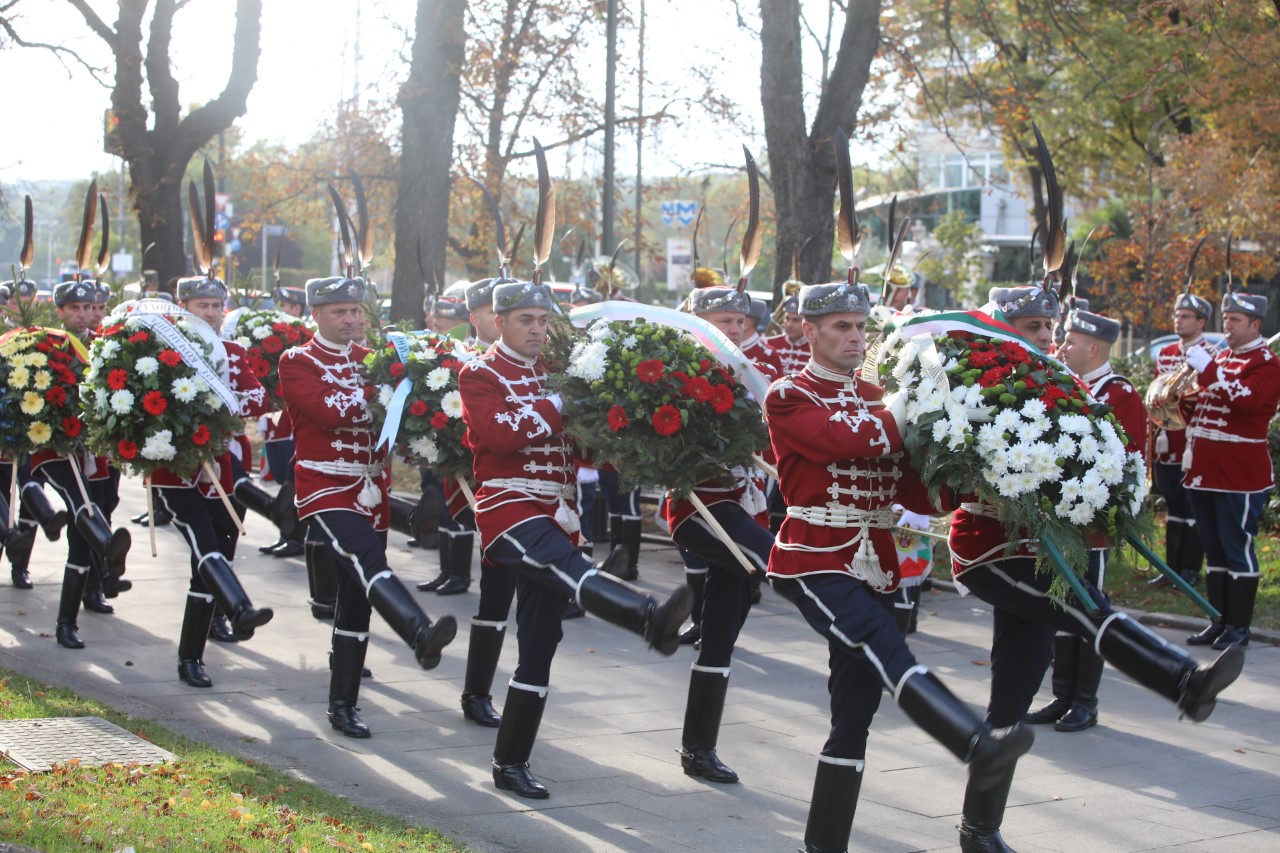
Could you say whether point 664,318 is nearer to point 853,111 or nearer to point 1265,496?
point 1265,496

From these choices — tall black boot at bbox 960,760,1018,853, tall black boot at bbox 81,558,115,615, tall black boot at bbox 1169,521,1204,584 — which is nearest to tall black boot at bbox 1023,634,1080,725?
tall black boot at bbox 960,760,1018,853

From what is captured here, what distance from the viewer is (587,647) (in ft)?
32.2

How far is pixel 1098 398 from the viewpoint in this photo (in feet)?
25.2

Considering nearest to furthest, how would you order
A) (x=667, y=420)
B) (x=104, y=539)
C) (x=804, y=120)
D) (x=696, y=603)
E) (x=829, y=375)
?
(x=829, y=375), (x=667, y=420), (x=104, y=539), (x=696, y=603), (x=804, y=120)

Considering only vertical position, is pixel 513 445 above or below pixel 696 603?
above

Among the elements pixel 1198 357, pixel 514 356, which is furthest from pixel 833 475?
pixel 1198 357

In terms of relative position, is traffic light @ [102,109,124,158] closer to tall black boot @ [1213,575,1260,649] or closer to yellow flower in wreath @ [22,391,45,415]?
yellow flower in wreath @ [22,391,45,415]

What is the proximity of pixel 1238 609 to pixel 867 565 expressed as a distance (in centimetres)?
525

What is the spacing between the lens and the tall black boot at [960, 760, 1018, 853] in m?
5.48

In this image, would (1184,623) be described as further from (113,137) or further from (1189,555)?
(113,137)

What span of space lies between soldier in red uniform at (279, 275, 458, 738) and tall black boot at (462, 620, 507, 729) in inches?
22.2

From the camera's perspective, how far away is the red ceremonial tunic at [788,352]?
38.9ft

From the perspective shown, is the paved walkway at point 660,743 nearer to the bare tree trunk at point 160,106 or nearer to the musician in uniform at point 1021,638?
the musician in uniform at point 1021,638

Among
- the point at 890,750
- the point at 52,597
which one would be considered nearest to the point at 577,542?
the point at 890,750
